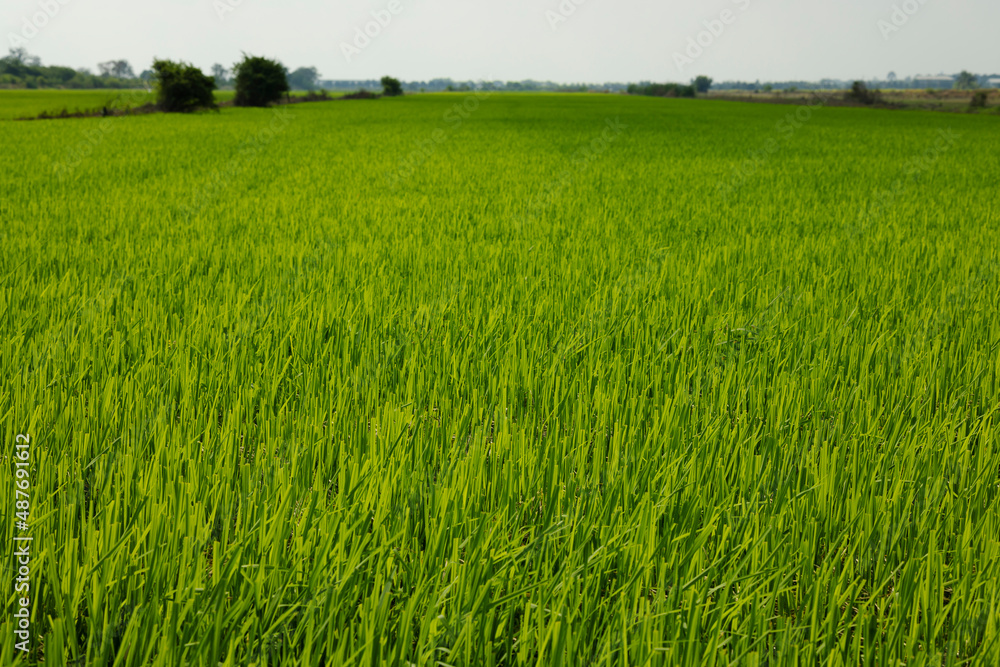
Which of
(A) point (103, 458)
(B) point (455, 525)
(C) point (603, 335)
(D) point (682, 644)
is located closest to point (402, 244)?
(C) point (603, 335)

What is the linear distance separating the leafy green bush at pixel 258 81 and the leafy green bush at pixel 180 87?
286 inches

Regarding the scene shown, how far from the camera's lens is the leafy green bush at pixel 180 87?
24.3 m

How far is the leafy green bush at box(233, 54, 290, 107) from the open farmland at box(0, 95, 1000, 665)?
33.5 metres

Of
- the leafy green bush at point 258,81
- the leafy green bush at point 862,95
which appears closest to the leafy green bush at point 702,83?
the leafy green bush at point 862,95

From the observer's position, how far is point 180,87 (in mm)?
24750

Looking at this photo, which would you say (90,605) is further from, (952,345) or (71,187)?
(71,187)

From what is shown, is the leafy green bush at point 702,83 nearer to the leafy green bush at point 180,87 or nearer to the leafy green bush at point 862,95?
the leafy green bush at point 862,95

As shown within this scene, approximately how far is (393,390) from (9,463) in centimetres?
99

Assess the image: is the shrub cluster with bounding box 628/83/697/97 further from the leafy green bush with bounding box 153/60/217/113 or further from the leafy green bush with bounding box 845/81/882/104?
the leafy green bush with bounding box 153/60/217/113

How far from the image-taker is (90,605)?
0.89 m

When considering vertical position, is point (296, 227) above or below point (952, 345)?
above

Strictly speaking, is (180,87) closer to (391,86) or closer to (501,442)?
(501,442)

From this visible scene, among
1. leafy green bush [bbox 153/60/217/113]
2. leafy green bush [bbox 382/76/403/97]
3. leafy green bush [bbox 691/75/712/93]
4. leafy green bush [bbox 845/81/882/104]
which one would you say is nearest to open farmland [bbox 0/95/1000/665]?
leafy green bush [bbox 153/60/217/113]

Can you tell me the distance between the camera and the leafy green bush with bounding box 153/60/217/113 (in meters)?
24.3
